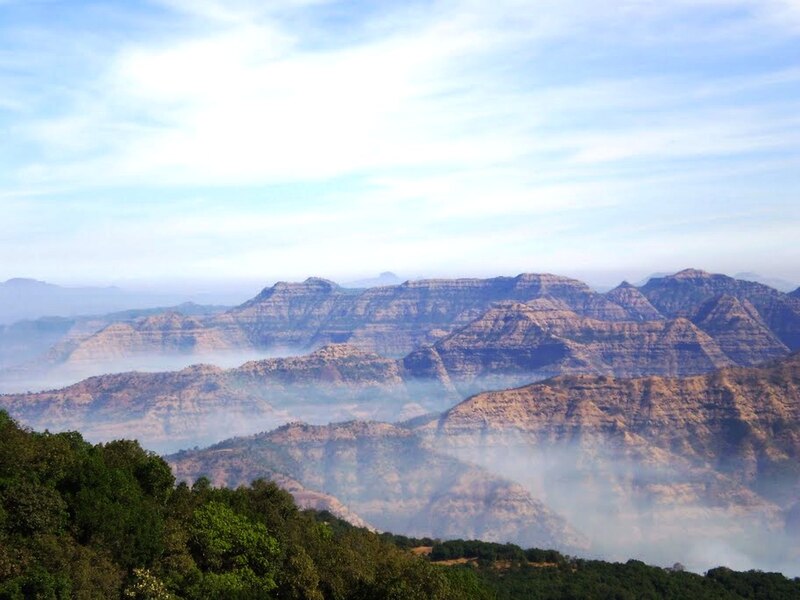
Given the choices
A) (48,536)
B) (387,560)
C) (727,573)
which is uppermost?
(48,536)

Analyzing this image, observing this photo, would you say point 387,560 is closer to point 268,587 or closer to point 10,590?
point 268,587

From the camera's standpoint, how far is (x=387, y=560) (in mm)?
75812

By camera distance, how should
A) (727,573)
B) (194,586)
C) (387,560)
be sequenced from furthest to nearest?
(727,573) < (387,560) < (194,586)

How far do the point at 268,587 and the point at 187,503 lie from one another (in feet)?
55.4

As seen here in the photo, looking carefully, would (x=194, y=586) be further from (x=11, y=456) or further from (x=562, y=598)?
(x=562, y=598)

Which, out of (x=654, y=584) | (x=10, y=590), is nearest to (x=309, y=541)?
(x=10, y=590)

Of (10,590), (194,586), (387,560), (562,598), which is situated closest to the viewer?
(10,590)

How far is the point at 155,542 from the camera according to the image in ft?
222

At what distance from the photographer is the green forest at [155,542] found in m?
61.2

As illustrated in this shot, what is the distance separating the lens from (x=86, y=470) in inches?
2847

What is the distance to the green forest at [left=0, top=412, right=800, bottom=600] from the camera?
201ft

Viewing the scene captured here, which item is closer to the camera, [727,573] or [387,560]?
[387,560]

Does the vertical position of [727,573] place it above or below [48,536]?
below

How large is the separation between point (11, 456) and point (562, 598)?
255ft
